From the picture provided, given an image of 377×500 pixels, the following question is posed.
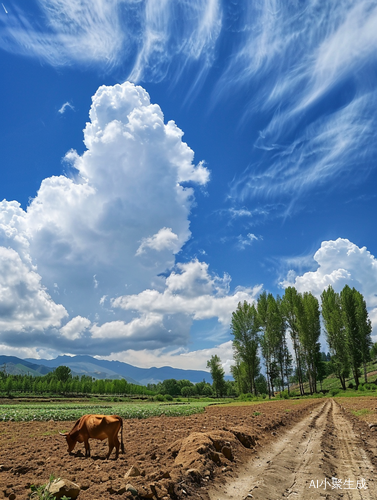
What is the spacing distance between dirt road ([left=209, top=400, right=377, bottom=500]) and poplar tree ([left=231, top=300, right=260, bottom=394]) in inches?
1725

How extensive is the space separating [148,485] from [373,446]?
848 centimetres

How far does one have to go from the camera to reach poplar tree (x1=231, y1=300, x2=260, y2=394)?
53312 mm

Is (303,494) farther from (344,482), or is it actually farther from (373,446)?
(373,446)

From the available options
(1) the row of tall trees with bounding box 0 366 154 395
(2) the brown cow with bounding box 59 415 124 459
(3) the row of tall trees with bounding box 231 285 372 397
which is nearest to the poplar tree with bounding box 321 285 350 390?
(3) the row of tall trees with bounding box 231 285 372 397

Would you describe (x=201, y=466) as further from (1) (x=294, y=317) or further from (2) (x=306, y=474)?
(1) (x=294, y=317)

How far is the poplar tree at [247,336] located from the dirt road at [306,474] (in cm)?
Answer: 4382

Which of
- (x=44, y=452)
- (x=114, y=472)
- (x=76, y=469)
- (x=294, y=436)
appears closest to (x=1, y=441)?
(x=44, y=452)

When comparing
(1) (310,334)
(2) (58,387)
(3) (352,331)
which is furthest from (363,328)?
(2) (58,387)

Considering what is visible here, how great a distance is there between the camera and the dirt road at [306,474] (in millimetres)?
6117

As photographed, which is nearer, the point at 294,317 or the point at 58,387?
the point at 294,317

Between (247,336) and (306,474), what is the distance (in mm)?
48933

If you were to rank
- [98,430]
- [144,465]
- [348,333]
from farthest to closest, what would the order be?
[348,333], [98,430], [144,465]

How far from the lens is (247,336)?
2140 inches

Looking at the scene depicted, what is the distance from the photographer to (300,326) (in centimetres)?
5306
